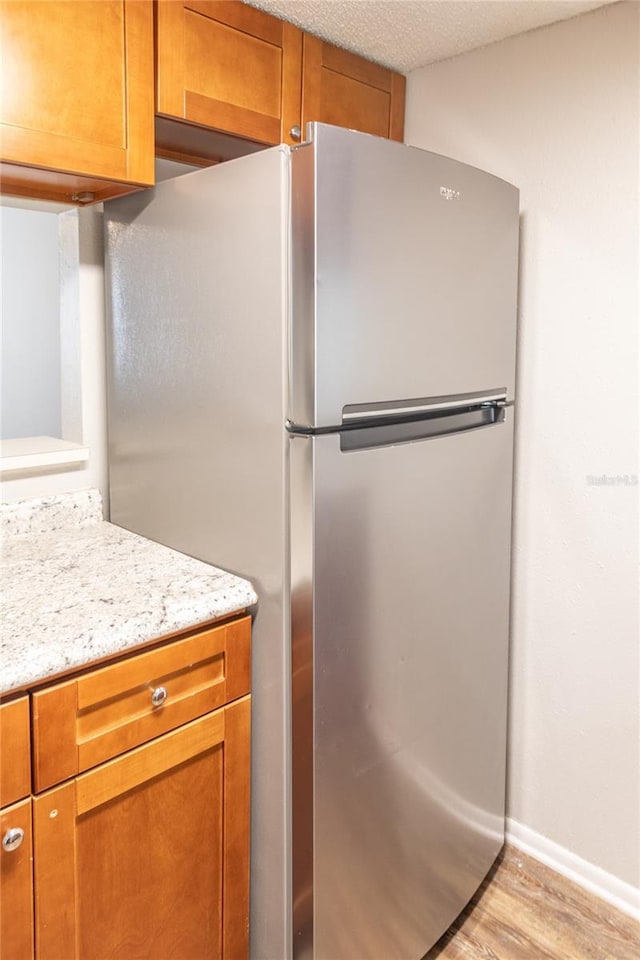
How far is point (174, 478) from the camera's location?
1543 millimetres

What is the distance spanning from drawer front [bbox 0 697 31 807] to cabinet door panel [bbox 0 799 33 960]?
0.07 ft

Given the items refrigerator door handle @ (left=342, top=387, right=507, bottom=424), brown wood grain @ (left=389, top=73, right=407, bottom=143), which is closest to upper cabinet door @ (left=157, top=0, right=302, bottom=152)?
brown wood grain @ (left=389, top=73, right=407, bottom=143)

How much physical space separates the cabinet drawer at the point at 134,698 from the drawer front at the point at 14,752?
1 centimetres

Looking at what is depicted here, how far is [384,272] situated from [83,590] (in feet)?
2.45

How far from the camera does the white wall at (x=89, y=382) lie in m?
1.72

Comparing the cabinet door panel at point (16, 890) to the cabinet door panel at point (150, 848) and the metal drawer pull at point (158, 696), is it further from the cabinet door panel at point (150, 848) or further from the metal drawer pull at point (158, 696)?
the metal drawer pull at point (158, 696)

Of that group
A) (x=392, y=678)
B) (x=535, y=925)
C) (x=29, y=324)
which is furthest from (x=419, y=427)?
(x=29, y=324)

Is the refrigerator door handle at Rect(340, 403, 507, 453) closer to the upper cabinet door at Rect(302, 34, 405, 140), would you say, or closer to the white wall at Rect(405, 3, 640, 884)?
the white wall at Rect(405, 3, 640, 884)

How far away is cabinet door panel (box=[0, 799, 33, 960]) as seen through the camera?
1.08 m

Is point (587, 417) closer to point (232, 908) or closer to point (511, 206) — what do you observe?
point (511, 206)

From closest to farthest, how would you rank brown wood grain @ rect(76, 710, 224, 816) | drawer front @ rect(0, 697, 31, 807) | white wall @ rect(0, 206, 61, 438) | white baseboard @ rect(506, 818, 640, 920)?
drawer front @ rect(0, 697, 31, 807) → brown wood grain @ rect(76, 710, 224, 816) → white baseboard @ rect(506, 818, 640, 920) → white wall @ rect(0, 206, 61, 438)

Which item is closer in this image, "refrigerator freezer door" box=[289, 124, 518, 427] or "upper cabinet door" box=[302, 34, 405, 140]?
"refrigerator freezer door" box=[289, 124, 518, 427]

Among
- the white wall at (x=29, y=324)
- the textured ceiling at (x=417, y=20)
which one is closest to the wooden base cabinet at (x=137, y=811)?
the white wall at (x=29, y=324)

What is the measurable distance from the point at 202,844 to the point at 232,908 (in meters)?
0.17
